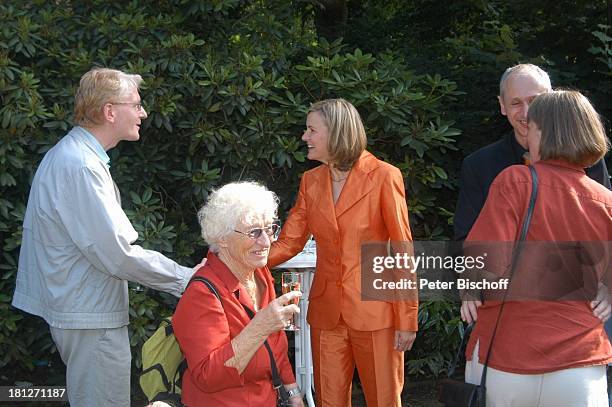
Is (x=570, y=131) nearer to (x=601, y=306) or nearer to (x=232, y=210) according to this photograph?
(x=601, y=306)

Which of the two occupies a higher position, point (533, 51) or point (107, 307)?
point (533, 51)

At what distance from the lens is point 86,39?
5.64 metres

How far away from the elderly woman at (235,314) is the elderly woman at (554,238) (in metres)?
0.79

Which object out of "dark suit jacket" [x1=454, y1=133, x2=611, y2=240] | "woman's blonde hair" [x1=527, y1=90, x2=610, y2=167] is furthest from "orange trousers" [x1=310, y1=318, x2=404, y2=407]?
"woman's blonde hair" [x1=527, y1=90, x2=610, y2=167]

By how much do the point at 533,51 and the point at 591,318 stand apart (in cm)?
445

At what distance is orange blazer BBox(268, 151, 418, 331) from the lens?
4.05m

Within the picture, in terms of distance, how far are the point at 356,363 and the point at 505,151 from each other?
1274mm

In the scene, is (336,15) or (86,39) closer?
(86,39)

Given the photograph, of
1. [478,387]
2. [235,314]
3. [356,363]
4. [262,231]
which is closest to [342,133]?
[262,231]

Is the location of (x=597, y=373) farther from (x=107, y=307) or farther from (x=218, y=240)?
(x=107, y=307)

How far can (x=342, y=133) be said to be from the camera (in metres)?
4.13

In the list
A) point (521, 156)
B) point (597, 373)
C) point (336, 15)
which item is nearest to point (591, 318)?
point (597, 373)

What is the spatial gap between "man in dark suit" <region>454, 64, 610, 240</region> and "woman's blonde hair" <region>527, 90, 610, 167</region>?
912 mm

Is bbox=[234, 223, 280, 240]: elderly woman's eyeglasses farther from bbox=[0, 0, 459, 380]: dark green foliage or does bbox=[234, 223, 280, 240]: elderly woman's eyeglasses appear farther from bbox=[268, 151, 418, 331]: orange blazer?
bbox=[0, 0, 459, 380]: dark green foliage
